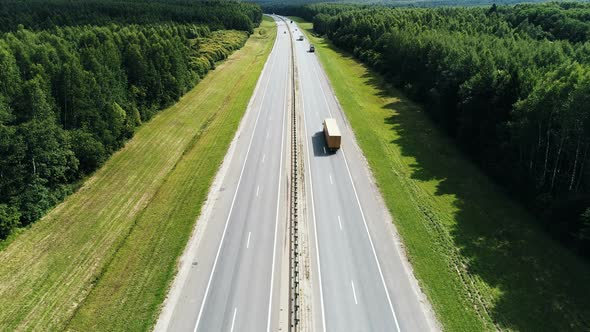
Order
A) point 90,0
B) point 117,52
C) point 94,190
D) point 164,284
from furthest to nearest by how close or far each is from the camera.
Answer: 1. point 90,0
2. point 117,52
3. point 94,190
4. point 164,284

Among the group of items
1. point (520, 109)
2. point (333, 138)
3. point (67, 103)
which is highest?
point (520, 109)

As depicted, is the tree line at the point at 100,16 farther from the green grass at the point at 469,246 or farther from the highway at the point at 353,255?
the green grass at the point at 469,246

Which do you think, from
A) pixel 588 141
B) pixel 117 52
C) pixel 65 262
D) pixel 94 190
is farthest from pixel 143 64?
pixel 588 141

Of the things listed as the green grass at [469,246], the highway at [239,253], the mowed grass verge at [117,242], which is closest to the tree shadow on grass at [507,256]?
the green grass at [469,246]

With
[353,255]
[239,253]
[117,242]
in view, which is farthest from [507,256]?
[117,242]

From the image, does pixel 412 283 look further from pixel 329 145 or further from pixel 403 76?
pixel 403 76

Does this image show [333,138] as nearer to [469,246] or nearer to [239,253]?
[469,246]
